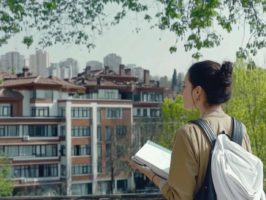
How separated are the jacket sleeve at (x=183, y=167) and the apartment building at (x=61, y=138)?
35416 mm

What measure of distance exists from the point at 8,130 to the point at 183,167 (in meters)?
37.2

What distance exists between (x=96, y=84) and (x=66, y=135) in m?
4.80

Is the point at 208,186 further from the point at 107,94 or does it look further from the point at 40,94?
the point at 107,94

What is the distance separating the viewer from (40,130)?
40344 mm

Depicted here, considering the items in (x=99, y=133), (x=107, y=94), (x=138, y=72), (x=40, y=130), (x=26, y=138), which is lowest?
(x=99, y=133)

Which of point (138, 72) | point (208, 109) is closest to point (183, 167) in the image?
point (208, 109)

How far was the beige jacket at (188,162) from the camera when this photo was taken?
2150 mm

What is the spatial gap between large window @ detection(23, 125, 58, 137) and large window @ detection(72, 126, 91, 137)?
4.45 ft

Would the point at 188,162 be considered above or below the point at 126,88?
above

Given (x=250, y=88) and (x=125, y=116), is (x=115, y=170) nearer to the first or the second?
(x=125, y=116)

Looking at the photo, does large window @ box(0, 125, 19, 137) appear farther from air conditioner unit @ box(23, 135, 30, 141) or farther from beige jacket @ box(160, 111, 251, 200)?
beige jacket @ box(160, 111, 251, 200)

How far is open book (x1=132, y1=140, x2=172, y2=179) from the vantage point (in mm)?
2365

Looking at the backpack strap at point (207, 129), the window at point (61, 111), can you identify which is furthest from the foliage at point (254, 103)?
the window at point (61, 111)

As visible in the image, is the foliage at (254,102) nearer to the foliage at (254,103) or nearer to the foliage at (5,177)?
the foliage at (254,103)
